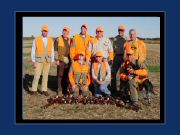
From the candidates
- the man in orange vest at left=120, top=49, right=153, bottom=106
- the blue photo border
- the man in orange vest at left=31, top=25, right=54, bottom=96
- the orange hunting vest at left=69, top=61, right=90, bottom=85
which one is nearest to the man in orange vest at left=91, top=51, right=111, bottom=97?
the orange hunting vest at left=69, top=61, right=90, bottom=85

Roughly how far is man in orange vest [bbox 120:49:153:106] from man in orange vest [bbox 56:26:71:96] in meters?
0.88

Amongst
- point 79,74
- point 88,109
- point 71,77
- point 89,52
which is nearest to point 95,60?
point 89,52

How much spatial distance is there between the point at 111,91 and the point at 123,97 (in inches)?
8.4

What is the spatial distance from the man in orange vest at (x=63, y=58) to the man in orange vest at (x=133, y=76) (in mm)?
881

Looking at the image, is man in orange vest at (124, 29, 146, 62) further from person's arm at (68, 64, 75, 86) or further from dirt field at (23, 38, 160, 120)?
person's arm at (68, 64, 75, 86)

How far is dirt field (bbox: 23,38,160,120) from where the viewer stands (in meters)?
8.23

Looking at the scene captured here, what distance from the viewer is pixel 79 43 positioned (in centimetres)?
829

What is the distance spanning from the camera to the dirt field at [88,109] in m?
8.23

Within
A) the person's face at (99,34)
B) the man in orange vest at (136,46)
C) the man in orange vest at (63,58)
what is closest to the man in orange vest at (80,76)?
the man in orange vest at (63,58)

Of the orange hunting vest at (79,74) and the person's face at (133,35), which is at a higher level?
the person's face at (133,35)

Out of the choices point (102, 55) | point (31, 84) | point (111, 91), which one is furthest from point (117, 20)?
point (31, 84)

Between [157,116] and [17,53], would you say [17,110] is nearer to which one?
[17,53]

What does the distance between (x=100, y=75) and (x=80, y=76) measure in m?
0.31

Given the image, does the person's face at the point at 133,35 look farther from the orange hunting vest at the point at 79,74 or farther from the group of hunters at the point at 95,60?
the orange hunting vest at the point at 79,74
